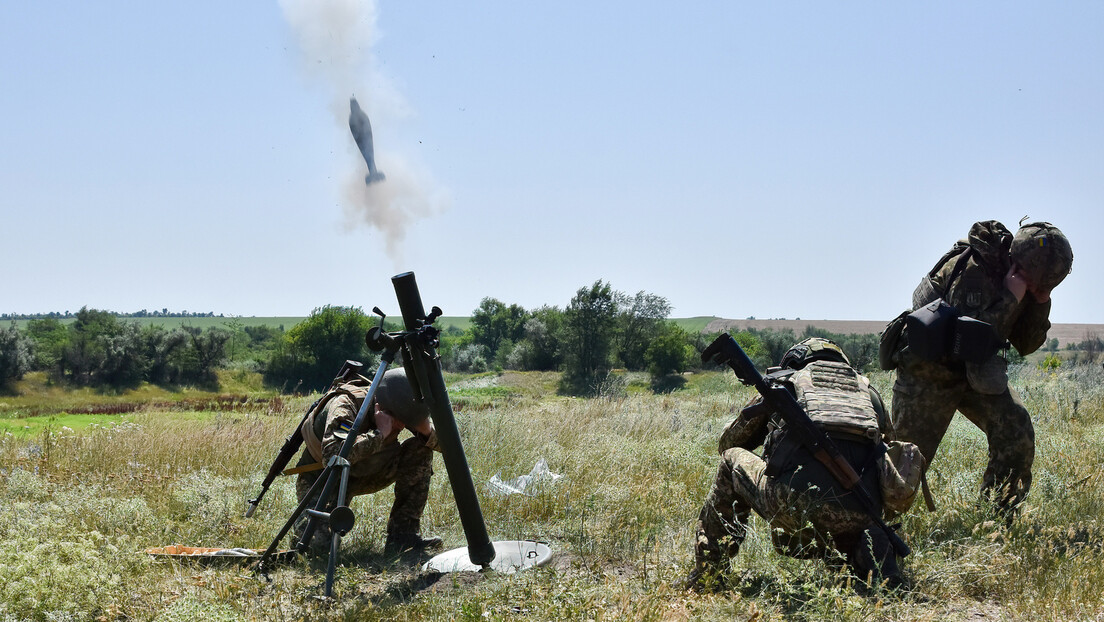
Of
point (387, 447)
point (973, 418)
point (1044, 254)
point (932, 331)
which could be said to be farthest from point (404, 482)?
point (1044, 254)

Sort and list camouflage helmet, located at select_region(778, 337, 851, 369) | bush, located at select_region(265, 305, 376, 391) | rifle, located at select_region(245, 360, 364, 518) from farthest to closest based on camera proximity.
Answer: bush, located at select_region(265, 305, 376, 391) < rifle, located at select_region(245, 360, 364, 518) < camouflage helmet, located at select_region(778, 337, 851, 369)

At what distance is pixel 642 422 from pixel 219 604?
7533 mm

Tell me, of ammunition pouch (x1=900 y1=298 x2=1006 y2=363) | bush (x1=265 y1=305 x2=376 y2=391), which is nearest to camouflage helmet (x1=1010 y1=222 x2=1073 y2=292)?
ammunition pouch (x1=900 y1=298 x2=1006 y2=363)

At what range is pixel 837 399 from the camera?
4098 millimetres

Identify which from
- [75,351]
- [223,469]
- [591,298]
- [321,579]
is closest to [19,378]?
[75,351]

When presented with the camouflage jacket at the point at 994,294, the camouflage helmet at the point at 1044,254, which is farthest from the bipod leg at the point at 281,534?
the camouflage helmet at the point at 1044,254

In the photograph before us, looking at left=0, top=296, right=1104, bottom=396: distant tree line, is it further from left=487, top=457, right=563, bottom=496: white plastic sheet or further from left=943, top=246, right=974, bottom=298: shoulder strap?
left=943, top=246, right=974, bottom=298: shoulder strap

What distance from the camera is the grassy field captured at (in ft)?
12.6

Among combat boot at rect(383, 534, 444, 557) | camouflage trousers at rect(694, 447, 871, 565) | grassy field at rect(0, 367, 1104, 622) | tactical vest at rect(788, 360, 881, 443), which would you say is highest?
tactical vest at rect(788, 360, 881, 443)

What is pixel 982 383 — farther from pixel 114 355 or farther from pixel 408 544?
pixel 114 355

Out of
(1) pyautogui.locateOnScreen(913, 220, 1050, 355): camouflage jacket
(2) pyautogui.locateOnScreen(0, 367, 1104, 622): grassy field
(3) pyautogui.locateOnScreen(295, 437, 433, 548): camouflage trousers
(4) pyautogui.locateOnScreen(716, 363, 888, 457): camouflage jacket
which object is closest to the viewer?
(2) pyautogui.locateOnScreen(0, 367, 1104, 622): grassy field

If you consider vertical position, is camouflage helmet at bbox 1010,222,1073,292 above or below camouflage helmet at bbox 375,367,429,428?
above

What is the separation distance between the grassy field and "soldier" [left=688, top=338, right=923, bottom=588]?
0.16 m

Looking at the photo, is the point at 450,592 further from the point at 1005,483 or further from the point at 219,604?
the point at 1005,483
